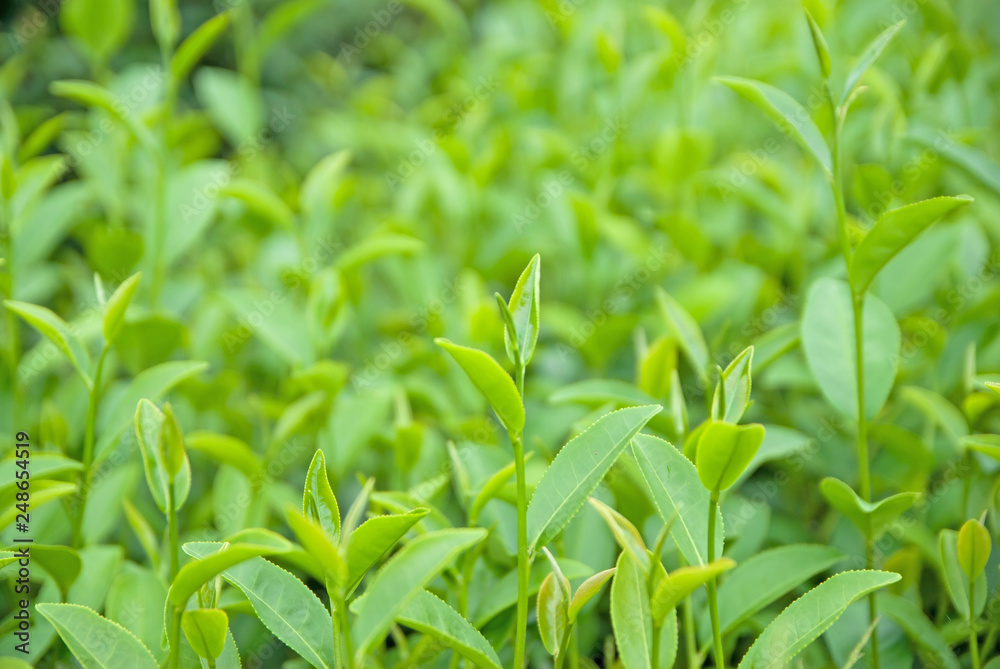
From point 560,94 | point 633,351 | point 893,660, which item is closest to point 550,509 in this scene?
point 893,660

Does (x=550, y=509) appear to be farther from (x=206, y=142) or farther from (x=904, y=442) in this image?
(x=206, y=142)

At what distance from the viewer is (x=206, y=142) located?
1.87 meters

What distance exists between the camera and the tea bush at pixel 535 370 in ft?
2.36

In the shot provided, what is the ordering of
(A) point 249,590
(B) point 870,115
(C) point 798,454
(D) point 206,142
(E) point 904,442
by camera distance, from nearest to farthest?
(A) point 249,590 → (E) point 904,442 → (C) point 798,454 → (B) point 870,115 → (D) point 206,142

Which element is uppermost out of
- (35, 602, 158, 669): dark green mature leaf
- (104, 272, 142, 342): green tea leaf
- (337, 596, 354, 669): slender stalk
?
(104, 272, 142, 342): green tea leaf

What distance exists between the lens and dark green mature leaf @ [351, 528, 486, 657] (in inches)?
22.3

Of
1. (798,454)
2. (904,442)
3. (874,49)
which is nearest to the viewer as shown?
(874,49)

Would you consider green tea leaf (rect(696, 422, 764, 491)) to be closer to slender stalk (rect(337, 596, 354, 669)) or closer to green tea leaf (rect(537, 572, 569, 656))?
green tea leaf (rect(537, 572, 569, 656))

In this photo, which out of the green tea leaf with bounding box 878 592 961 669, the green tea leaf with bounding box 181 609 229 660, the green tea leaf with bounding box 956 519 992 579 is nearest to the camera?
the green tea leaf with bounding box 181 609 229 660

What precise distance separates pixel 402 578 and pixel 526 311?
0.27 m

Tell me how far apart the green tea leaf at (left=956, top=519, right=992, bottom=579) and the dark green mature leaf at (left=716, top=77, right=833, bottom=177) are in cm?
39

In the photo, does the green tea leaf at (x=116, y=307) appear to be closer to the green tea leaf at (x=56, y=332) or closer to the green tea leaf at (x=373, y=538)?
the green tea leaf at (x=56, y=332)

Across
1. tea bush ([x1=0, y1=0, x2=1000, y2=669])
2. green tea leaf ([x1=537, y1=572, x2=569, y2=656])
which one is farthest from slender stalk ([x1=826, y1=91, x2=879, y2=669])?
green tea leaf ([x1=537, y1=572, x2=569, y2=656])

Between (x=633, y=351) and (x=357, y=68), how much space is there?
214cm
